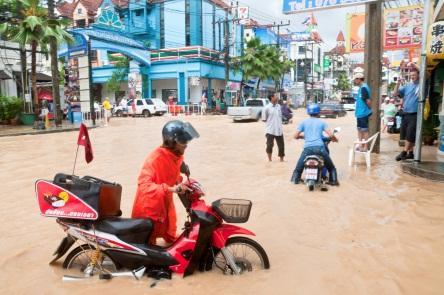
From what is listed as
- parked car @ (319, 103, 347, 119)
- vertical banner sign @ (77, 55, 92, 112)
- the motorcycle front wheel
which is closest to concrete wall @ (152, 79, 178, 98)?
parked car @ (319, 103, 347, 119)

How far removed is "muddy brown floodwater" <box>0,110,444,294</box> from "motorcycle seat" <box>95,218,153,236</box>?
496 millimetres

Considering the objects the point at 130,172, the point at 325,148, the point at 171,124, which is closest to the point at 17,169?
the point at 130,172

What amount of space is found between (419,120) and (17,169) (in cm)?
907

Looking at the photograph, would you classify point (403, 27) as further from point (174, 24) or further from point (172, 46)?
point (174, 24)

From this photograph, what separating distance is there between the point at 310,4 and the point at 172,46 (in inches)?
1277

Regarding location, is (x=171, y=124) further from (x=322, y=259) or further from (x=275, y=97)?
(x=275, y=97)

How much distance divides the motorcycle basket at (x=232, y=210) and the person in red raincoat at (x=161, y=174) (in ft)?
1.23

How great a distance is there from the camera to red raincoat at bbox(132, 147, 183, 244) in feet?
13.2

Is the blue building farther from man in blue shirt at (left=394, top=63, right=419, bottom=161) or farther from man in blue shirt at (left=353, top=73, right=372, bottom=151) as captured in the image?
man in blue shirt at (left=394, top=63, right=419, bottom=161)

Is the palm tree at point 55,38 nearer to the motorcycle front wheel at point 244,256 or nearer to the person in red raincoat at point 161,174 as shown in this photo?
the person in red raincoat at point 161,174

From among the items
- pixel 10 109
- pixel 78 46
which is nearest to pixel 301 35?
pixel 78 46

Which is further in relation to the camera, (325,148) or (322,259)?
(325,148)

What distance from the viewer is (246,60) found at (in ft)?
139

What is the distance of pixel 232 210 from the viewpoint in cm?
394
